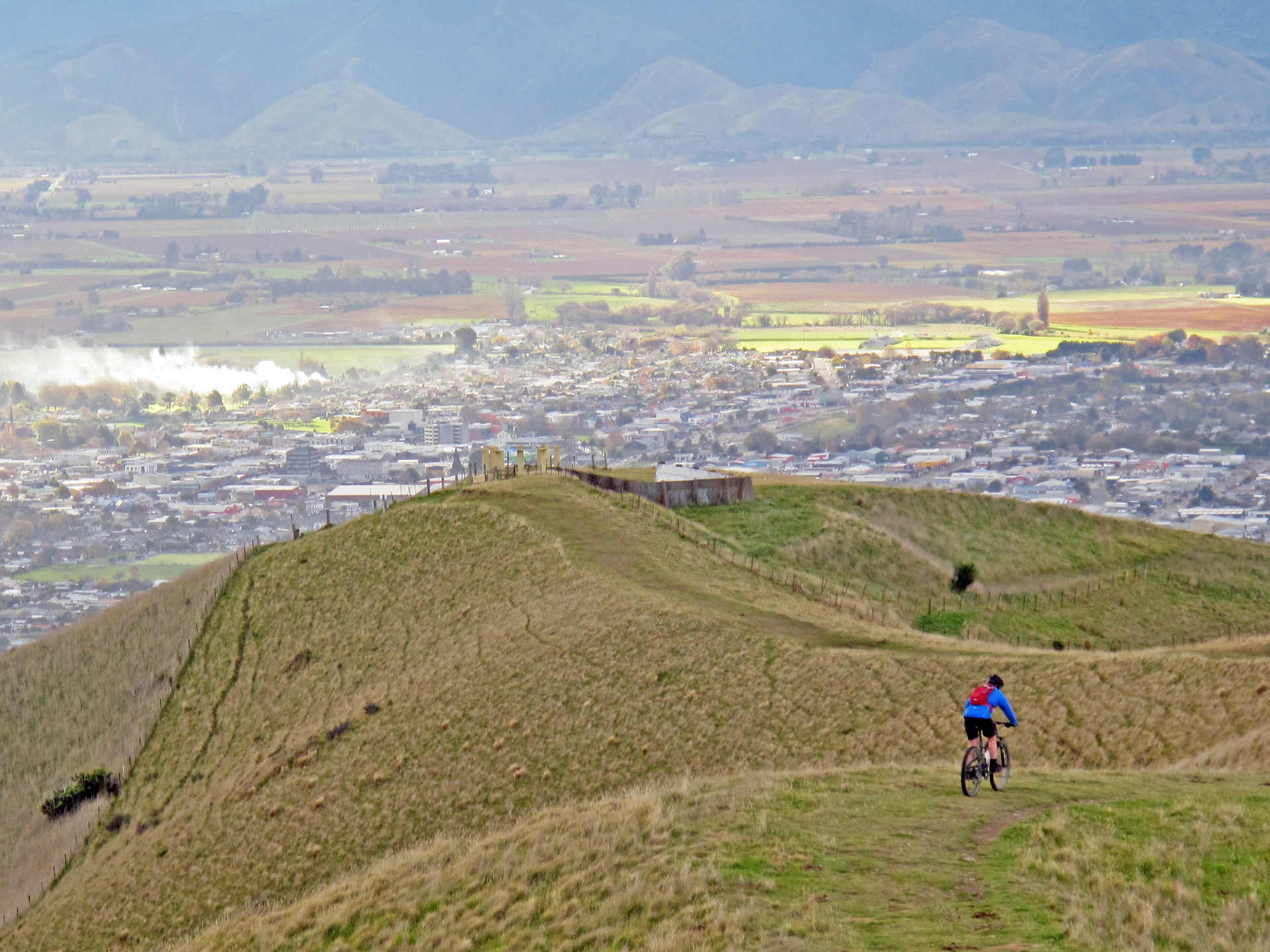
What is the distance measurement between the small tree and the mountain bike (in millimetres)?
26846

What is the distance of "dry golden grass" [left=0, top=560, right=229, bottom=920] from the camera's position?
4338cm

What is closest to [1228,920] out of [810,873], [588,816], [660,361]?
[810,873]

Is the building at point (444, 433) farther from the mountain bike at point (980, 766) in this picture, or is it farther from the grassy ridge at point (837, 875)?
the mountain bike at point (980, 766)

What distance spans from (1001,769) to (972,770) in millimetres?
834

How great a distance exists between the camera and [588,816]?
25.3m

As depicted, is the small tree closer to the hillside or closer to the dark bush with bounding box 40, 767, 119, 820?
the hillside

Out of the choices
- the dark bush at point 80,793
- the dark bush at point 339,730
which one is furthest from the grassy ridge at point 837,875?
the dark bush at point 80,793

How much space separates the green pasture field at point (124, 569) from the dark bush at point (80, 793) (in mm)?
75572

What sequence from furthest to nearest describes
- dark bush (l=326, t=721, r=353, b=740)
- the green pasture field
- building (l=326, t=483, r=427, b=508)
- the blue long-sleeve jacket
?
1. the green pasture field
2. building (l=326, t=483, r=427, b=508)
3. dark bush (l=326, t=721, r=353, b=740)
4. the blue long-sleeve jacket

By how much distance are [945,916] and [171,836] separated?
25.6m

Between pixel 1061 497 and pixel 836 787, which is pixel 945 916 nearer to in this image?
pixel 836 787

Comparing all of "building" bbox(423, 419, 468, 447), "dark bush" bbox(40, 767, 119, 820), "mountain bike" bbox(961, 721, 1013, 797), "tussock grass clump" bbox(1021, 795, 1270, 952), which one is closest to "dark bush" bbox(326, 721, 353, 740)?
"dark bush" bbox(40, 767, 119, 820)

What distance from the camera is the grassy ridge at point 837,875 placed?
60.2ft

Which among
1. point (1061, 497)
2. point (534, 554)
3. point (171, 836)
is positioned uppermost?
point (534, 554)
